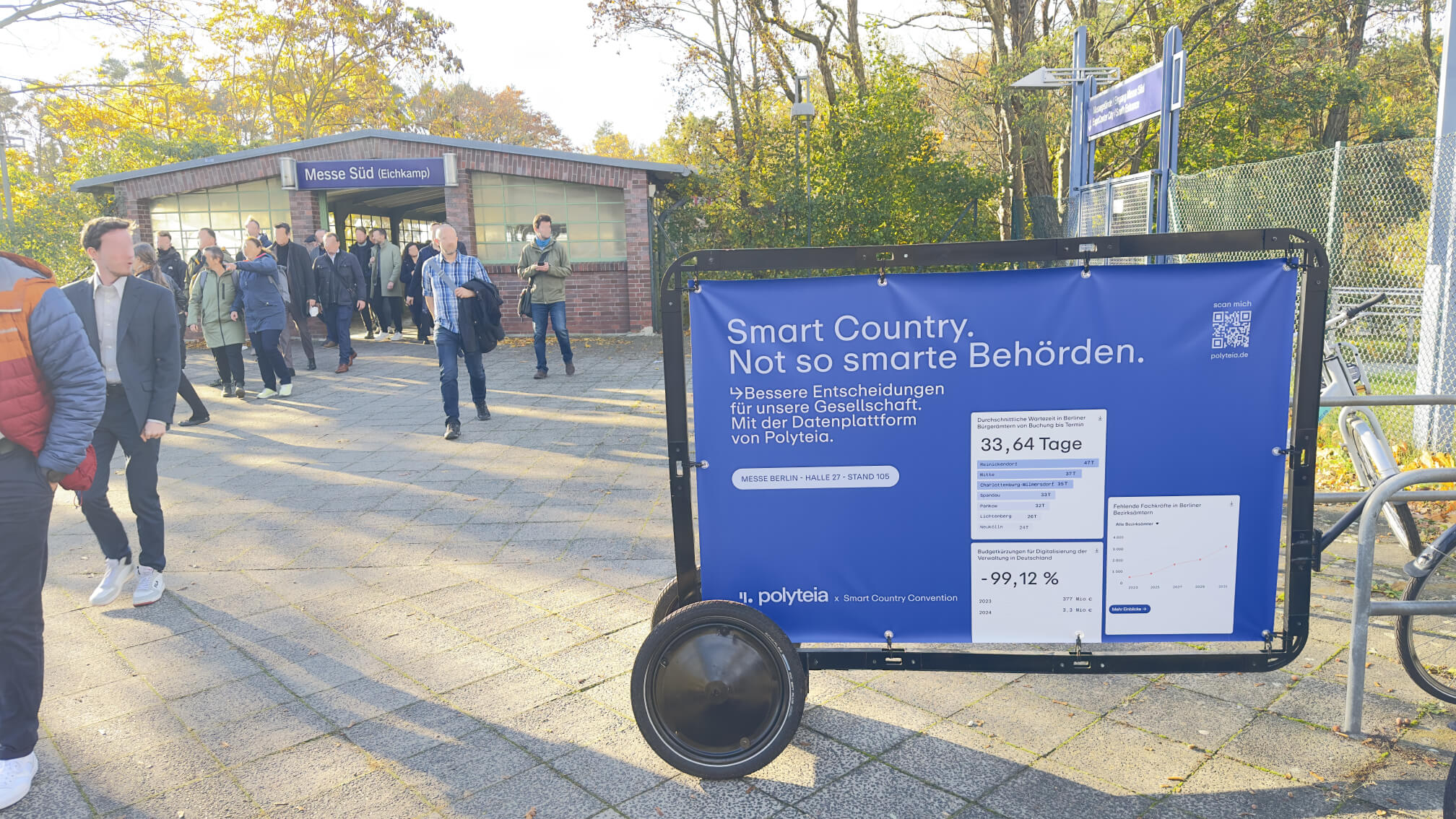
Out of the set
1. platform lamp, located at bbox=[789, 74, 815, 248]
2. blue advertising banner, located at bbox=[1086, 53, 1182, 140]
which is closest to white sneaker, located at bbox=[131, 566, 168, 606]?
blue advertising banner, located at bbox=[1086, 53, 1182, 140]

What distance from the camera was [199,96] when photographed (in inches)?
1401

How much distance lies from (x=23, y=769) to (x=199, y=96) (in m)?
38.8

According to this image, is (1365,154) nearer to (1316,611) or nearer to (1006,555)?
(1316,611)

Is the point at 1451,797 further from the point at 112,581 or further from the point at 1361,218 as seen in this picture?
the point at 1361,218

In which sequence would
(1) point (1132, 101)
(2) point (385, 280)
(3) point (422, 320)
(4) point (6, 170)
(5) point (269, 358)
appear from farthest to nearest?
(4) point (6, 170), (3) point (422, 320), (2) point (385, 280), (5) point (269, 358), (1) point (1132, 101)

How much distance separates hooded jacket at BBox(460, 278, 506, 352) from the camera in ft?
28.4

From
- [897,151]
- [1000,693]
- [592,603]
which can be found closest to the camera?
[1000,693]

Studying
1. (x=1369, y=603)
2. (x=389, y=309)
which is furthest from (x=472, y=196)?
(x=1369, y=603)

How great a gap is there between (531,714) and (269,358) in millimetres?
9041

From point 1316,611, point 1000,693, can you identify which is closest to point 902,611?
point 1000,693

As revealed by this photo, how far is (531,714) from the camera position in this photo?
350 centimetres

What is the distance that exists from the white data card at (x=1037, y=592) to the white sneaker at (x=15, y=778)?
3.01 m

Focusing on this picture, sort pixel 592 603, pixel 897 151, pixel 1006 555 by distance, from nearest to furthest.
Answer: pixel 1006 555, pixel 592 603, pixel 897 151

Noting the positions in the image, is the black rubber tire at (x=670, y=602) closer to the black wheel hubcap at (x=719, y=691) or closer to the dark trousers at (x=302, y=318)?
the black wheel hubcap at (x=719, y=691)
